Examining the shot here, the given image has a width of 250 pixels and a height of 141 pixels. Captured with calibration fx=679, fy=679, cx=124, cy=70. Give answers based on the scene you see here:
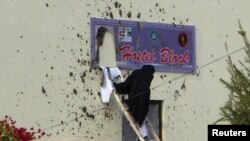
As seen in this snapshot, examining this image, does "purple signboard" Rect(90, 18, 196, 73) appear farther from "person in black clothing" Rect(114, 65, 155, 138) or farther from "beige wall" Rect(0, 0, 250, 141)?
"person in black clothing" Rect(114, 65, 155, 138)

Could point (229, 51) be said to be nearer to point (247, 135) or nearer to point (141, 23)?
point (141, 23)

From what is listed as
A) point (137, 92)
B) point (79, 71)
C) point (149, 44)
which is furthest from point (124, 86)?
point (149, 44)

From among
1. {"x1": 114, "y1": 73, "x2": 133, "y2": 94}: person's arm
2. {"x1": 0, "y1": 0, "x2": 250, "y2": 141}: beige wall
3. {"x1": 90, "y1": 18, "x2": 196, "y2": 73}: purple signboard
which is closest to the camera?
{"x1": 0, "y1": 0, "x2": 250, "y2": 141}: beige wall

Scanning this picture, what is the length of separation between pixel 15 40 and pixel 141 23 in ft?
10.4

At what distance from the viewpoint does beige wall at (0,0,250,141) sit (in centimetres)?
1434

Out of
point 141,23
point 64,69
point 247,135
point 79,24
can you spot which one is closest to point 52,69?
point 64,69

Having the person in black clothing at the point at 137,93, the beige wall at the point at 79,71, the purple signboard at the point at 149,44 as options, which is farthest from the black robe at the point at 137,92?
the purple signboard at the point at 149,44

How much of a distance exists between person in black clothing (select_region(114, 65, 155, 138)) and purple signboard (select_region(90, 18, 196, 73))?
0.76m

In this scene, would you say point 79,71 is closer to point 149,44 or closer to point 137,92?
point 137,92

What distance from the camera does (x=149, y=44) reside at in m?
16.0

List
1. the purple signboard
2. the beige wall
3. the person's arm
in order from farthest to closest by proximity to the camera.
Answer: the purple signboard → the person's arm → the beige wall

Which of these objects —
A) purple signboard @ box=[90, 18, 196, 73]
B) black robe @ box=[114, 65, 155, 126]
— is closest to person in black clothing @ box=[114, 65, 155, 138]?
black robe @ box=[114, 65, 155, 126]

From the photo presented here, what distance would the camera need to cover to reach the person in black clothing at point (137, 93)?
14.9 meters

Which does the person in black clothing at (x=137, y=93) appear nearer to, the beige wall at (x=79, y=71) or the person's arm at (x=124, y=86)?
the person's arm at (x=124, y=86)
